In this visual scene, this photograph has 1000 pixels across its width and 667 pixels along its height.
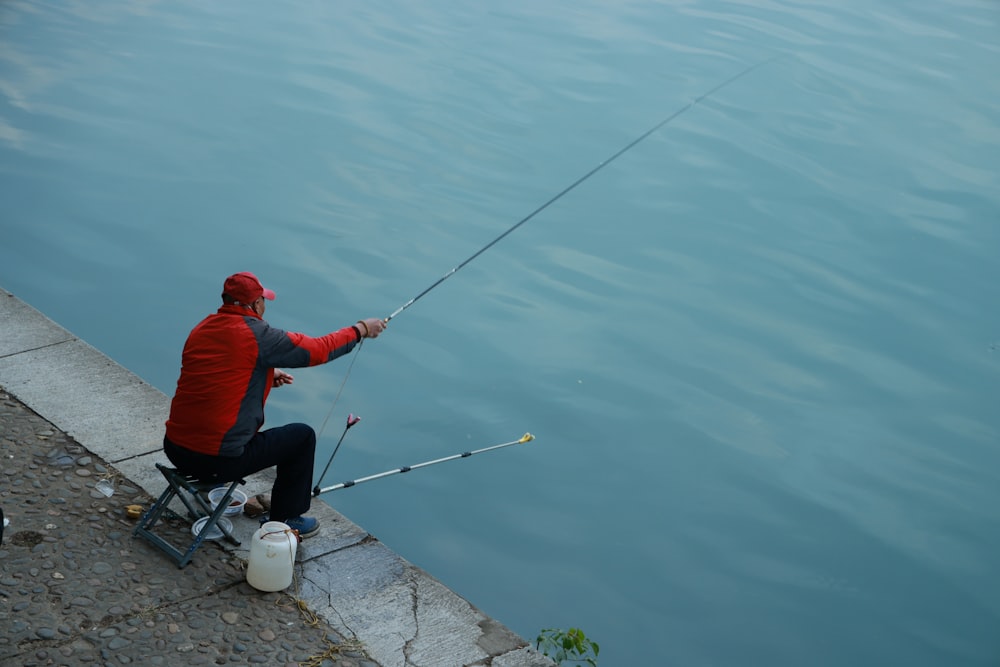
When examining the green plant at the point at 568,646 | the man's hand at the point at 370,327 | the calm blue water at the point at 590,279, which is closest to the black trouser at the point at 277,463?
the man's hand at the point at 370,327

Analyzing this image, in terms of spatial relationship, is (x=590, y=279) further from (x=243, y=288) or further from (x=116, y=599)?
(x=116, y=599)

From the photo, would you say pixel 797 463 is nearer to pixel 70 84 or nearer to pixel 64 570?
pixel 64 570

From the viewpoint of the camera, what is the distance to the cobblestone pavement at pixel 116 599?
3.40 meters

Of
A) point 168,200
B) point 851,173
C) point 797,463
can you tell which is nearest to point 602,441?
point 797,463

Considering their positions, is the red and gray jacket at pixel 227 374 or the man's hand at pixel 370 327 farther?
the man's hand at pixel 370 327

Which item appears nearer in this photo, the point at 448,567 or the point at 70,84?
the point at 448,567

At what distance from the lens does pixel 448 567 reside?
16.9 ft

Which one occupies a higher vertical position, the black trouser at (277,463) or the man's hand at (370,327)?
the man's hand at (370,327)

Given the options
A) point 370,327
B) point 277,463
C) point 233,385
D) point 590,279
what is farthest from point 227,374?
point 590,279

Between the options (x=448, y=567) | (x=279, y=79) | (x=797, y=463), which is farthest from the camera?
(x=279, y=79)

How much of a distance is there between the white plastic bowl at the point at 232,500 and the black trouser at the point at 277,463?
0.59 feet

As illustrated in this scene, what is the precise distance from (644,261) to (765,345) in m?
1.30

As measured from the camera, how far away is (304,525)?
411cm

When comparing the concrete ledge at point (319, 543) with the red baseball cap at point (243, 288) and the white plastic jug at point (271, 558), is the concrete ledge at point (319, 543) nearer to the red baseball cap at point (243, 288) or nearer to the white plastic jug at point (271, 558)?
the white plastic jug at point (271, 558)
